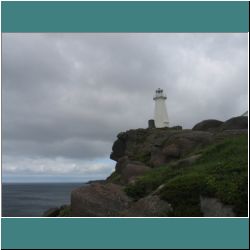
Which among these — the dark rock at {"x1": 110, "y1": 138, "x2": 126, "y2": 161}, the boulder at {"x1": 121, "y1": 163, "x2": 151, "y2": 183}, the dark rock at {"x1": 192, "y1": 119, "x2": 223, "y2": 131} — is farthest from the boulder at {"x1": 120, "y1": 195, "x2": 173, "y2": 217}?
the dark rock at {"x1": 110, "y1": 138, "x2": 126, "y2": 161}

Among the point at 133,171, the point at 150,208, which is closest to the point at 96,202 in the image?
the point at 150,208

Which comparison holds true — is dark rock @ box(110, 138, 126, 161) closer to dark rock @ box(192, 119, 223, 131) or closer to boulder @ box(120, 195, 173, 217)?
dark rock @ box(192, 119, 223, 131)

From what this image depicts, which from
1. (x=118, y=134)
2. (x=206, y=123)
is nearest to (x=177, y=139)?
(x=206, y=123)

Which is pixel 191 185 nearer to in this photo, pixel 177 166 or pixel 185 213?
pixel 185 213

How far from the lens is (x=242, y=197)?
493 inches

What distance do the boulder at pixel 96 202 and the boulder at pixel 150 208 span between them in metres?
0.51

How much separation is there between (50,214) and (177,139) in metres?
9.36

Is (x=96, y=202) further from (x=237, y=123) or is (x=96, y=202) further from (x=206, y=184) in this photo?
(x=237, y=123)

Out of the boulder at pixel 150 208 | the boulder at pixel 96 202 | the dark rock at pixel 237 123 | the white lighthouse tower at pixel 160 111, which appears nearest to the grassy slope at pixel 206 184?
the boulder at pixel 150 208

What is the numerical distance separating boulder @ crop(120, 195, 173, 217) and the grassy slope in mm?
254

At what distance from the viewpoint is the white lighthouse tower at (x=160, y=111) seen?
55250 millimetres

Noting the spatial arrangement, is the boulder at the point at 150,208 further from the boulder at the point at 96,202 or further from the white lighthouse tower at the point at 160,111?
the white lighthouse tower at the point at 160,111

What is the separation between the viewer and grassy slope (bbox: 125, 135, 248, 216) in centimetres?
1282

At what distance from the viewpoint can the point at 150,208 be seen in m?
13.5
